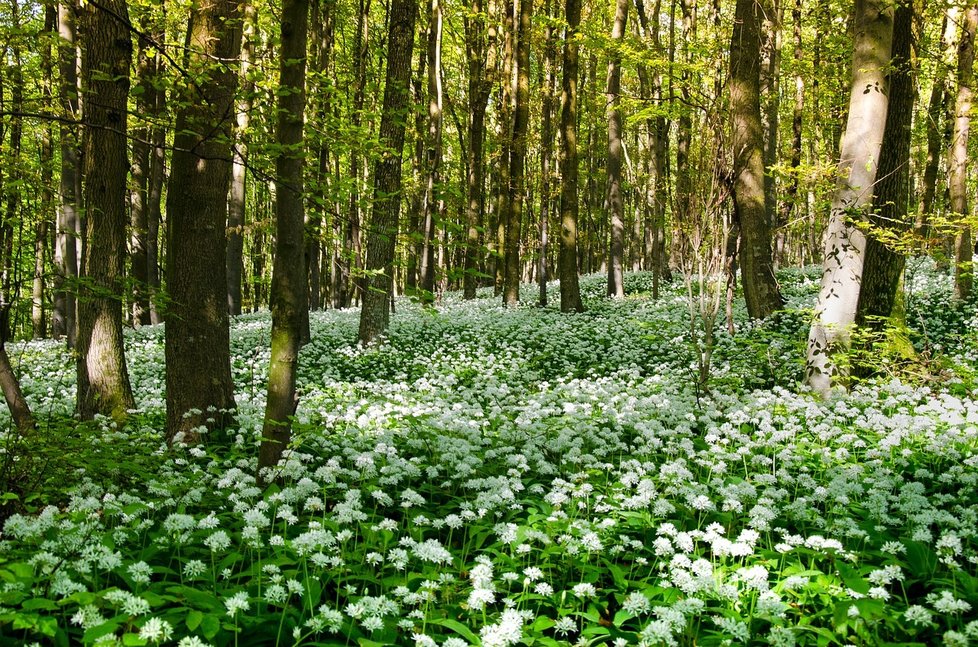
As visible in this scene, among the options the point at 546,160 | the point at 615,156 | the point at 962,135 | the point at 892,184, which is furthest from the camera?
the point at 546,160

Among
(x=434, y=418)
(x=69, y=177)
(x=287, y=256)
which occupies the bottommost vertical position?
(x=434, y=418)

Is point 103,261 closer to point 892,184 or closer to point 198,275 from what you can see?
point 198,275

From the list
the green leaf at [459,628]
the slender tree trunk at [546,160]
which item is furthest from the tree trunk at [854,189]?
the slender tree trunk at [546,160]

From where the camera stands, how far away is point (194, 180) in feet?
22.2

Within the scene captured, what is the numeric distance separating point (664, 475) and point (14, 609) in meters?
4.24

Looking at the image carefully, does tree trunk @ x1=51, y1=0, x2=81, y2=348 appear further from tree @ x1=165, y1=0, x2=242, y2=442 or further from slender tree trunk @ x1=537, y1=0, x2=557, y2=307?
slender tree trunk @ x1=537, y1=0, x2=557, y2=307

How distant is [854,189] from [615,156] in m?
12.6

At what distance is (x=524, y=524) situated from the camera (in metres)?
4.38

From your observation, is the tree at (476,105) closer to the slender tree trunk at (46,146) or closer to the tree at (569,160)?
the tree at (569,160)

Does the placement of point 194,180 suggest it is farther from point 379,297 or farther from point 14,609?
point 379,297

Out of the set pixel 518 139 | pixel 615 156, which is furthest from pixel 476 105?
pixel 615 156

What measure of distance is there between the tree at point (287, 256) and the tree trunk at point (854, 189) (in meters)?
6.27

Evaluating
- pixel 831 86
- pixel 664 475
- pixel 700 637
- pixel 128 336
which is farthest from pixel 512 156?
pixel 700 637

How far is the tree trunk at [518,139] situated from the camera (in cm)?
1845
